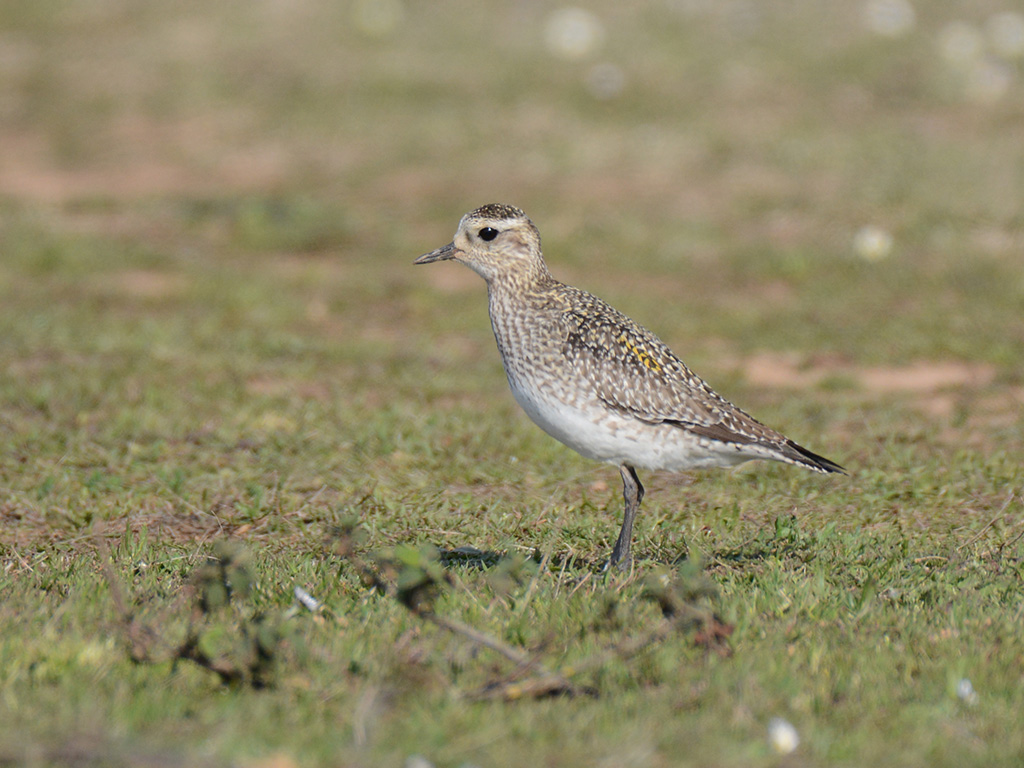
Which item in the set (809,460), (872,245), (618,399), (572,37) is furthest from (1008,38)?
(618,399)

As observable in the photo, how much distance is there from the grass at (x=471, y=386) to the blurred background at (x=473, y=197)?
0.06 metres

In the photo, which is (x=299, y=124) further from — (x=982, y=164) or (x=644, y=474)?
(x=644, y=474)

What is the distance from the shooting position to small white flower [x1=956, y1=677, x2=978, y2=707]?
14.7ft

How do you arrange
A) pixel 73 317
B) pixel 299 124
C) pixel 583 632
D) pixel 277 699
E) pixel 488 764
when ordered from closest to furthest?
1. pixel 488 764
2. pixel 277 699
3. pixel 583 632
4. pixel 73 317
5. pixel 299 124

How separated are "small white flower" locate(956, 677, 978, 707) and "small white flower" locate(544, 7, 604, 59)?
15181mm

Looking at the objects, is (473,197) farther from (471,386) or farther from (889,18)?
(889,18)

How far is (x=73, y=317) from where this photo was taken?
11.0 m

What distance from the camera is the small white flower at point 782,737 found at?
410 cm

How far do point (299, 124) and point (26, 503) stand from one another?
10452 mm

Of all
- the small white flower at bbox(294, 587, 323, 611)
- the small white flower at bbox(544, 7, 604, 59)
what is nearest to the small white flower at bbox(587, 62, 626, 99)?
the small white flower at bbox(544, 7, 604, 59)

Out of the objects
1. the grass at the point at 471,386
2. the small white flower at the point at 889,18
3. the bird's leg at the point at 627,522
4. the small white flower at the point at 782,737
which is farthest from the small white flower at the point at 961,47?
the small white flower at the point at 782,737

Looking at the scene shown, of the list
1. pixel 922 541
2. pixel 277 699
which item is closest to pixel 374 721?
pixel 277 699

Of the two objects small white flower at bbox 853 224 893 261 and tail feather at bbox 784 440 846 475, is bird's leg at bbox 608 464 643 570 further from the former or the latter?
small white flower at bbox 853 224 893 261

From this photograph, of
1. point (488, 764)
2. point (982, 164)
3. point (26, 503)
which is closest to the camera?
point (488, 764)
